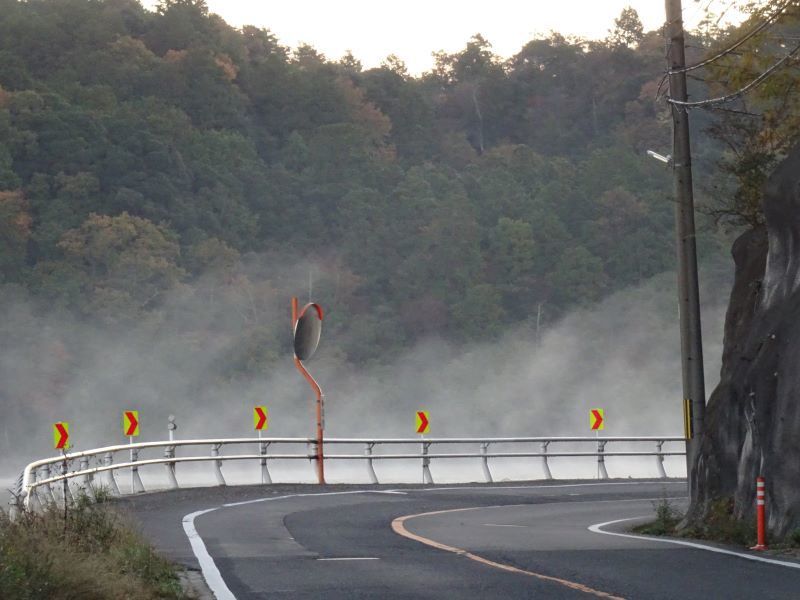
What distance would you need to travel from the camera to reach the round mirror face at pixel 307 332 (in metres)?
37.1

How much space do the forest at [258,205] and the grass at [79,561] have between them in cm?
7894

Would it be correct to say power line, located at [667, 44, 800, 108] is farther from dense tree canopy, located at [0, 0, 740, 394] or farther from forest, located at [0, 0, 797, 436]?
dense tree canopy, located at [0, 0, 740, 394]

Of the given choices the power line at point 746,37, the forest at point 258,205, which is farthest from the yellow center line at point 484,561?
the forest at point 258,205

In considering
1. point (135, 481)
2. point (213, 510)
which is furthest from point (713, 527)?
point (135, 481)

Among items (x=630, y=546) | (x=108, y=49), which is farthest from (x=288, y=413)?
(x=630, y=546)

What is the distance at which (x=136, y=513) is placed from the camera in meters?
25.8

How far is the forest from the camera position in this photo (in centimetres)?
9881

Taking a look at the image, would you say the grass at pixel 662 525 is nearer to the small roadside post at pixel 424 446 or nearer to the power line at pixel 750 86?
the power line at pixel 750 86

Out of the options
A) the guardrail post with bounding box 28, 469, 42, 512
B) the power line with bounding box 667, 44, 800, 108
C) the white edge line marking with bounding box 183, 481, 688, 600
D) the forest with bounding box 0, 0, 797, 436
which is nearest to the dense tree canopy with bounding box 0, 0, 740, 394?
the forest with bounding box 0, 0, 797, 436

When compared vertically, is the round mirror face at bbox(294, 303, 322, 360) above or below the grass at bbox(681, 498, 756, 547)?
above

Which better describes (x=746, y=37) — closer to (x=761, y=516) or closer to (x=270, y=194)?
(x=761, y=516)

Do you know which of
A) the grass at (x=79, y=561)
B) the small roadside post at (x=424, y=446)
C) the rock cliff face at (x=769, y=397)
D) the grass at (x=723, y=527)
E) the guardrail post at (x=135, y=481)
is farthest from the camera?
the small roadside post at (x=424, y=446)

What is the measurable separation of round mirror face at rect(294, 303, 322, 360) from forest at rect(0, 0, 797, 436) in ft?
190

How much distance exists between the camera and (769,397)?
19.8 meters
